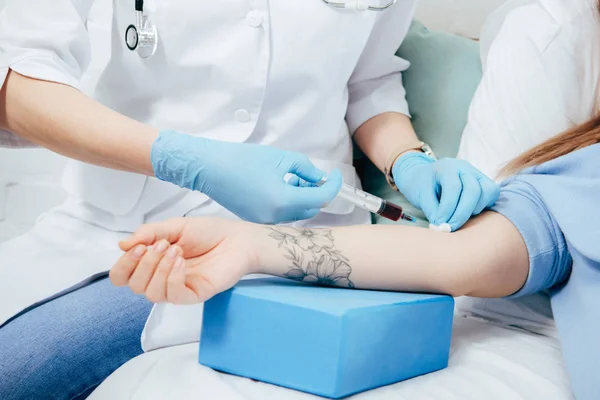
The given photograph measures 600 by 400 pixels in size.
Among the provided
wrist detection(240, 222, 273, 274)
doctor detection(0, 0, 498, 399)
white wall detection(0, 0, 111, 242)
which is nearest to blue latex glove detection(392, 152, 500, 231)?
doctor detection(0, 0, 498, 399)

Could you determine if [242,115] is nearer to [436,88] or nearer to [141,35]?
[141,35]

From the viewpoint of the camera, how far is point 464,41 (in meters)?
1.47

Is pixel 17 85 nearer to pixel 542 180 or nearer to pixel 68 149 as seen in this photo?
pixel 68 149

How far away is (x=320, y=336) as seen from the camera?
72 centimetres

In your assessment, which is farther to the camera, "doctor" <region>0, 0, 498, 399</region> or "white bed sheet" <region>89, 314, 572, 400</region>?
"doctor" <region>0, 0, 498, 399</region>

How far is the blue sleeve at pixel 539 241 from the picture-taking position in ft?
3.04

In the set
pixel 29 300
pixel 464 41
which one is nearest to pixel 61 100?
pixel 29 300

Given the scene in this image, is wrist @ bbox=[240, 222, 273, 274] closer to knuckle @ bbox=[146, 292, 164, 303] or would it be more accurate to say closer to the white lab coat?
knuckle @ bbox=[146, 292, 164, 303]

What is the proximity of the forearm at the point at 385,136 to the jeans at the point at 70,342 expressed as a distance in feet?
1.90

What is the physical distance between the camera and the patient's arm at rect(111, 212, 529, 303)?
77 cm

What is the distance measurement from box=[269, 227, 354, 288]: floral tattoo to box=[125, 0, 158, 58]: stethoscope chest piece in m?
0.45

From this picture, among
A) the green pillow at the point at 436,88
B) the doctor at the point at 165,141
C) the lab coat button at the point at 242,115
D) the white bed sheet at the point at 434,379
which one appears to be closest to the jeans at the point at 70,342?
the doctor at the point at 165,141

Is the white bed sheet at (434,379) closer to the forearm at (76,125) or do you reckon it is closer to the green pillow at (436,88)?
the forearm at (76,125)

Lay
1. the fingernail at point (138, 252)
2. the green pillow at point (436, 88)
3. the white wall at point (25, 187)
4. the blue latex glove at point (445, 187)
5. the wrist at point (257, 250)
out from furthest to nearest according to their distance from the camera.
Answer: the white wall at point (25, 187) → the green pillow at point (436, 88) → the blue latex glove at point (445, 187) → the wrist at point (257, 250) → the fingernail at point (138, 252)
